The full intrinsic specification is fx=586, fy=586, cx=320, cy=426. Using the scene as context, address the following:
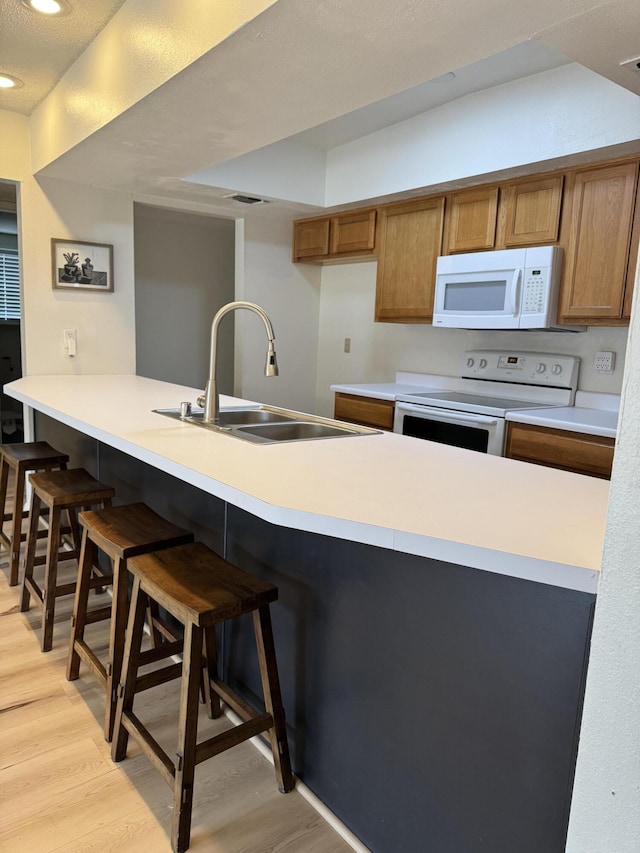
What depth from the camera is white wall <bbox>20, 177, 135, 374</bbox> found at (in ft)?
11.1

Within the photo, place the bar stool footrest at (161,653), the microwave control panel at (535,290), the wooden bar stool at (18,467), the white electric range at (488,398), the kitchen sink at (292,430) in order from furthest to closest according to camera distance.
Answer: the white electric range at (488,398) → the microwave control panel at (535,290) → the wooden bar stool at (18,467) → the kitchen sink at (292,430) → the bar stool footrest at (161,653)

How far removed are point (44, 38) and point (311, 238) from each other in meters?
2.28

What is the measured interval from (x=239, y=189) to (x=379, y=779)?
3.28m

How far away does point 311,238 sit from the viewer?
4.36m

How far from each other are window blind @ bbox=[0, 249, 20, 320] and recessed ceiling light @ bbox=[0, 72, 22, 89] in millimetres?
2821

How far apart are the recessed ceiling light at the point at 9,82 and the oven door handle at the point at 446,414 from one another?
252cm

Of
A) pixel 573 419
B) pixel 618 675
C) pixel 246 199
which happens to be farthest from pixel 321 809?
pixel 246 199

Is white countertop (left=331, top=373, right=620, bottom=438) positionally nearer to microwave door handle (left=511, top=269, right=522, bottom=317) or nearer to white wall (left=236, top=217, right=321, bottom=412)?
microwave door handle (left=511, top=269, right=522, bottom=317)

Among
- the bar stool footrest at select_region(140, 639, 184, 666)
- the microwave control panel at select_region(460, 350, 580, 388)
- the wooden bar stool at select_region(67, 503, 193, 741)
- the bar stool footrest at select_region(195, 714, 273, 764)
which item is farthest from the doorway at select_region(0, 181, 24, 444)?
the bar stool footrest at select_region(195, 714, 273, 764)

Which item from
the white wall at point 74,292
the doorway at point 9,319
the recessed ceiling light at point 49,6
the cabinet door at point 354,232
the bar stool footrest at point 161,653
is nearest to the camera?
the bar stool footrest at point 161,653

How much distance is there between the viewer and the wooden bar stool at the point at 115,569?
170cm

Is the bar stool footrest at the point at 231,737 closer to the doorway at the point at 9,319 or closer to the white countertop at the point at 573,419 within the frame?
the white countertop at the point at 573,419

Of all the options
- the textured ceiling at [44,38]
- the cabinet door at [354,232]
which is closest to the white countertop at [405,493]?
the textured ceiling at [44,38]

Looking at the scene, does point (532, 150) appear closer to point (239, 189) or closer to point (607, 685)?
point (239, 189)
